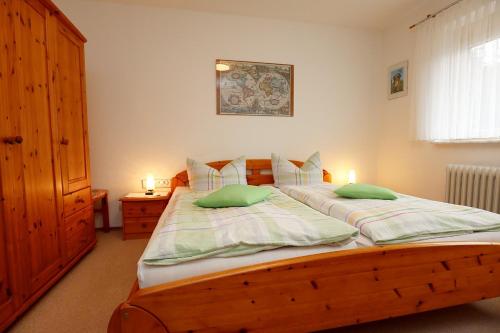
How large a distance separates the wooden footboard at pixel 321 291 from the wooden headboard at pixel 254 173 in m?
2.04

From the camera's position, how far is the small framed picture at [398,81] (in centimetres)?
307

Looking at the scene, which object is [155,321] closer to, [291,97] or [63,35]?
[63,35]

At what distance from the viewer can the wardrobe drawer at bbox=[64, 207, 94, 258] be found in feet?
6.46

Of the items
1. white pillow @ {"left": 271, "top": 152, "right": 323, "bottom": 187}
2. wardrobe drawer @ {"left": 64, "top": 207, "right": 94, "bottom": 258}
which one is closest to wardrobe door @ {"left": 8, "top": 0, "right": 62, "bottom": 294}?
wardrobe drawer @ {"left": 64, "top": 207, "right": 94, "bottom": 258}

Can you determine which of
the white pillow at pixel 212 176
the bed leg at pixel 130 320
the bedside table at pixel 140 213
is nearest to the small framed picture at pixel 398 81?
the white pillow at pixel 212 176

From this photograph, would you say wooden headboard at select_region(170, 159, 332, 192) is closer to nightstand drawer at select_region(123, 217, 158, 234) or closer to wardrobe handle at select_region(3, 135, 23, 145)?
nightstand drawer at select_region(123, 217, 158, 234)

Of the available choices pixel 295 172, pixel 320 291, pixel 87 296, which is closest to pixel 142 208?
pixel 87 296

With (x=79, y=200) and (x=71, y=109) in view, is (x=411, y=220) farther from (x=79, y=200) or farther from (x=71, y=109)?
(x=71, y=109)

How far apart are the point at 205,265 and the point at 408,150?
300 centimetres

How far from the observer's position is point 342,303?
1.10 m

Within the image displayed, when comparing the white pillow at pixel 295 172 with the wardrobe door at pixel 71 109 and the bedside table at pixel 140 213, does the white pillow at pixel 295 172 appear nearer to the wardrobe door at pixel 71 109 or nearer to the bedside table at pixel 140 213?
the bedside table at pixel 140 213

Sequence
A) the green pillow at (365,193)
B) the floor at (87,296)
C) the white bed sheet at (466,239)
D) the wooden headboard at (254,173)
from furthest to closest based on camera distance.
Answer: the wooden headboard at (254,173), the green pillow at (365,193), the floor at (87,296), the white bed sheet at (466,239)

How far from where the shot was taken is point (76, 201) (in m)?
2.11

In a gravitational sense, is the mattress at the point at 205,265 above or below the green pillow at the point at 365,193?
below
